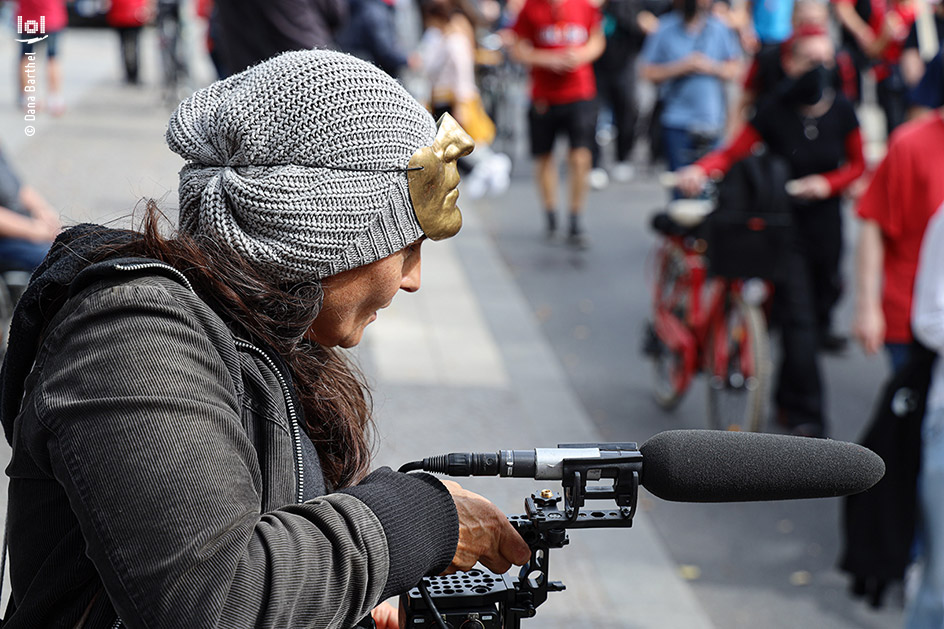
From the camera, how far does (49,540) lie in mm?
1411

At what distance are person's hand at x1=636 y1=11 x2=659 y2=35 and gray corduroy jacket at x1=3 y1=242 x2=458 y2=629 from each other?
431 inches

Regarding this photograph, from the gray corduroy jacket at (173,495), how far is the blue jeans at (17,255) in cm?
433

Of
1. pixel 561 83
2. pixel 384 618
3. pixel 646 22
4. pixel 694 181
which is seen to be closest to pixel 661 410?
pixel 694 181

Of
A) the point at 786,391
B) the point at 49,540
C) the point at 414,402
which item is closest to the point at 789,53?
the point at 786,391

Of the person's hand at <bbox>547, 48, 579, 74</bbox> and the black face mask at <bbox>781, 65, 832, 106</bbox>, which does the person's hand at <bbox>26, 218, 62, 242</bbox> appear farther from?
the person's hand at <bbox>547, 48, 579, 74</bbox>

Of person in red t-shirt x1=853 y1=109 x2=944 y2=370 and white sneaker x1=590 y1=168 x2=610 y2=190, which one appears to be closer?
person in red t-shirt x1=853 y1=109 x2=944 y2=370

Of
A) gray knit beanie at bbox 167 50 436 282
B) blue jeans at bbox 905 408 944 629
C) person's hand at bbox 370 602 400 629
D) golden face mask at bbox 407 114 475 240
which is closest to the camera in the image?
gray knit beanie at bbox 167 50 436 282

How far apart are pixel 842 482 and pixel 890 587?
125 inches

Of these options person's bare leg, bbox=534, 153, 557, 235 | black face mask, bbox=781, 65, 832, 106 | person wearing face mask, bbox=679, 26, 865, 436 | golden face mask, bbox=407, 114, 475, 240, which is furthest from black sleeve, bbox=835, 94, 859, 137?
golden face mask, bbox=407, 114, 475, 240

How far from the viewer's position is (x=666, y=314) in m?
6.28

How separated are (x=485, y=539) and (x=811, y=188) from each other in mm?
4753

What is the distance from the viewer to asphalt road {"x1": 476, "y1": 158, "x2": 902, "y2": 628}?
4.30 meters

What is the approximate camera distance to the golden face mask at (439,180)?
5.24 ft

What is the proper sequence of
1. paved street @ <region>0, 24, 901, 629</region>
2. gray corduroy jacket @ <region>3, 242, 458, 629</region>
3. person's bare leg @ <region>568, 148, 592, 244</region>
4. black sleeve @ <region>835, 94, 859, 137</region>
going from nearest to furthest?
gray corduroy jacket @ <region>3, 242, 458, 629</region> < paved street @ <region>0, 24, 901, 629</region> < black sleeve @ <region>835, 94, 859, 137</region> < person's bare leg @ <region>568, 148, 592, 244</region>
